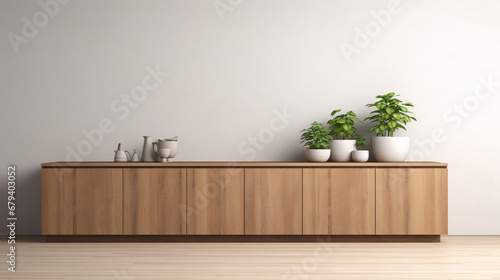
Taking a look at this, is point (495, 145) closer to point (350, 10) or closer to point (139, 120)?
point (350, 10)

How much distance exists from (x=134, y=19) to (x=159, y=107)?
861 millimetres

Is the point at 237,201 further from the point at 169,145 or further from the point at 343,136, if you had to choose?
the point at 343,136

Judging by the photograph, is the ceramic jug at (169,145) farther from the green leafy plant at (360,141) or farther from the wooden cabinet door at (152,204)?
the green leafy plant at (360,141)

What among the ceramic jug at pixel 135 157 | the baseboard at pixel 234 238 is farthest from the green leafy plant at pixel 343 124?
the ceramic jug at pixel 135 157

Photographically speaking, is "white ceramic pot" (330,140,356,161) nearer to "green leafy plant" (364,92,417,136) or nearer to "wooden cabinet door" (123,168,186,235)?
"green leafy plant" (364,92,417,136)

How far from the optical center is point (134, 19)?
4348mm

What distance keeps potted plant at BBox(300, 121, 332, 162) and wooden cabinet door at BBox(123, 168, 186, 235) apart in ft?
3.69

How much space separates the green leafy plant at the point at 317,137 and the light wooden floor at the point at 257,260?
0.85 metres

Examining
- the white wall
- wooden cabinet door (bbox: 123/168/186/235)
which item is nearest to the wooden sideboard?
wooden cabinet door (bbox: 123/168/186/235)

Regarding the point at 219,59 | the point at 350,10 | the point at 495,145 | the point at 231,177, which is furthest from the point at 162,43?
the point at 495,145

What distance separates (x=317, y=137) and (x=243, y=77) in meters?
0.92

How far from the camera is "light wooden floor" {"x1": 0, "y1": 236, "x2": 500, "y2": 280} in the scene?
113 inches

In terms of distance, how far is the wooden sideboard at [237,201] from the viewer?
3.83m

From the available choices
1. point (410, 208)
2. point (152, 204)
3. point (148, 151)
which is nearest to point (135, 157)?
point (148, 151)
